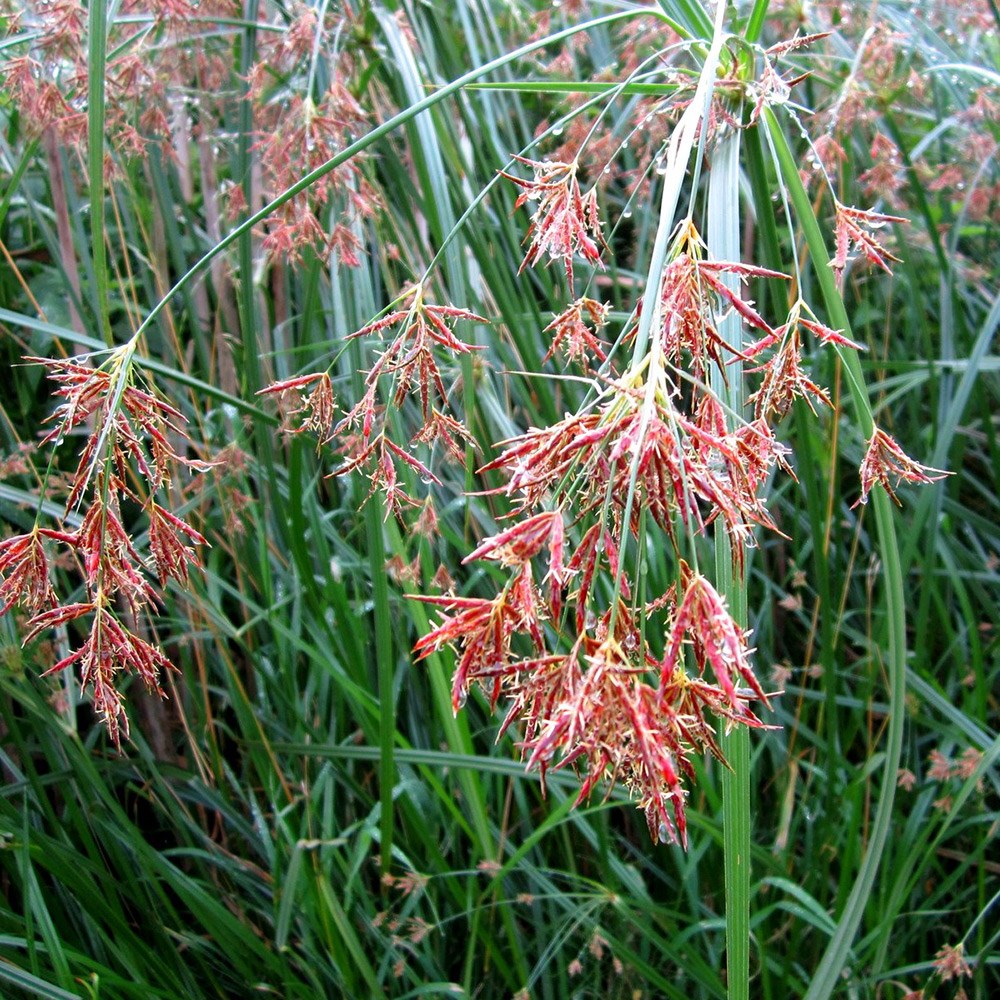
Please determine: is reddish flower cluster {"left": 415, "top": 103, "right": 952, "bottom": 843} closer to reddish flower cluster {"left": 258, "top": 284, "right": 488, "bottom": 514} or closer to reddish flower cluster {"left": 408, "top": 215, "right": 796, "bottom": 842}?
reddish flower cluster {"left": 408, "top": 215, "right": 796, "bottom": 842}

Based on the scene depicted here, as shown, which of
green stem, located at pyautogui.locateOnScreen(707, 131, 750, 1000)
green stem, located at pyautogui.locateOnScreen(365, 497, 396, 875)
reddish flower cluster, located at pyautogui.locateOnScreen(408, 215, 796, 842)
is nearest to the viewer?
reddish flower cluster, located at pyautogui.locateOnScreen(408, 215, 796, 842)

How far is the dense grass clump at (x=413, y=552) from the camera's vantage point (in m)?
0.81

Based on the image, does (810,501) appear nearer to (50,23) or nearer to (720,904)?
(720,904)

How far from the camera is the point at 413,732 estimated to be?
1.47 meters

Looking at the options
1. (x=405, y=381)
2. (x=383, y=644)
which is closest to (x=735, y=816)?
(x=405, y=381)

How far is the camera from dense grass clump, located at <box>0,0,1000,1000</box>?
81 centimetres

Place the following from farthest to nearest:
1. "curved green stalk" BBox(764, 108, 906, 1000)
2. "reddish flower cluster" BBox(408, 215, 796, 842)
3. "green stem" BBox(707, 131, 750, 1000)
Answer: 1. "curved green stalk" BBox(764, 108, 906, 1000)
2. "green stem" BBox(707, 131, 750, 1000)
3. "reddish flower cluster" BBox(408, 215, 796, 842)

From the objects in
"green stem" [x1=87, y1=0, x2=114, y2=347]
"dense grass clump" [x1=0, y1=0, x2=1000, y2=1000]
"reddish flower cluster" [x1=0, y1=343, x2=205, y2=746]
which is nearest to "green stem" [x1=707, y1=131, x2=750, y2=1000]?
"dense grass clump" [x1=0, y1=0, x2=1000, y2=1000]

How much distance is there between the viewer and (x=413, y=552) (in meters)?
1.49

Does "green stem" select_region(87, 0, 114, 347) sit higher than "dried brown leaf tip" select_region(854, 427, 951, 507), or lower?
higher

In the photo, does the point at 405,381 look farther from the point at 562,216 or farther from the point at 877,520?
the point at 877,520

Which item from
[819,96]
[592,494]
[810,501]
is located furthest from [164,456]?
[819,96]

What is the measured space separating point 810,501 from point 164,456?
0.72 meters

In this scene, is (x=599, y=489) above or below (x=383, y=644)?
above
